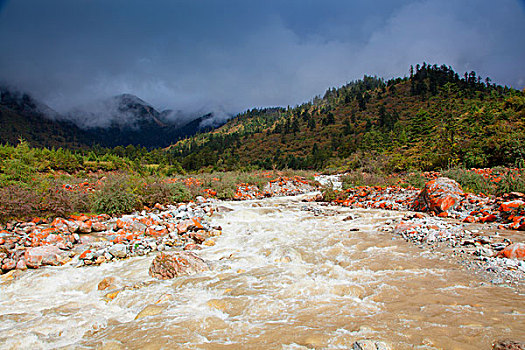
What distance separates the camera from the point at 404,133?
30109 mm

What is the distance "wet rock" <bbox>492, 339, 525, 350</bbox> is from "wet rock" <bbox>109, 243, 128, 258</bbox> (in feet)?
19.5

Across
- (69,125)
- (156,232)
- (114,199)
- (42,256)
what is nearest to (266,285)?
(156,232)

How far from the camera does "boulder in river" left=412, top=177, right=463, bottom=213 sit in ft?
22.7

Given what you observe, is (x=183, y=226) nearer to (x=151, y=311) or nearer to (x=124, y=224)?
(x=124, y=224)

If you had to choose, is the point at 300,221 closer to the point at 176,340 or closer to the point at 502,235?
the point at 502,235

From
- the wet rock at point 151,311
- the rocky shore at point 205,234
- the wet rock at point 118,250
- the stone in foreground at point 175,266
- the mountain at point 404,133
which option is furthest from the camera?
the mountain at point 404,133

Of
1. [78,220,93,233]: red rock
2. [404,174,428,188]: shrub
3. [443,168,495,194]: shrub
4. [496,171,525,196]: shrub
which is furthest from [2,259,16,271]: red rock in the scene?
[404,174,428,188]: shrub

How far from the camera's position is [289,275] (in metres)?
3.91

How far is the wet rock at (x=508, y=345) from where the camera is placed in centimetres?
174

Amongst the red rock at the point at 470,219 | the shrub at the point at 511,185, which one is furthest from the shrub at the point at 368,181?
the red rock at the point at 470,219

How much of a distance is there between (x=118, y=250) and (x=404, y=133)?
3405 cm

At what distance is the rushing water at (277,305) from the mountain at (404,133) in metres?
9.64

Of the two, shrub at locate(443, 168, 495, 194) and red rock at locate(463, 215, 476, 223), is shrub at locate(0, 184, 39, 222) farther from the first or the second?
shrub at locate(443, 168, 495, 194)

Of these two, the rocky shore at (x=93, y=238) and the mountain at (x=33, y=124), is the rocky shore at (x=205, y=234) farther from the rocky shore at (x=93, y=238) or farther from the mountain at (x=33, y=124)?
the mountain at (x=33, y=124)
